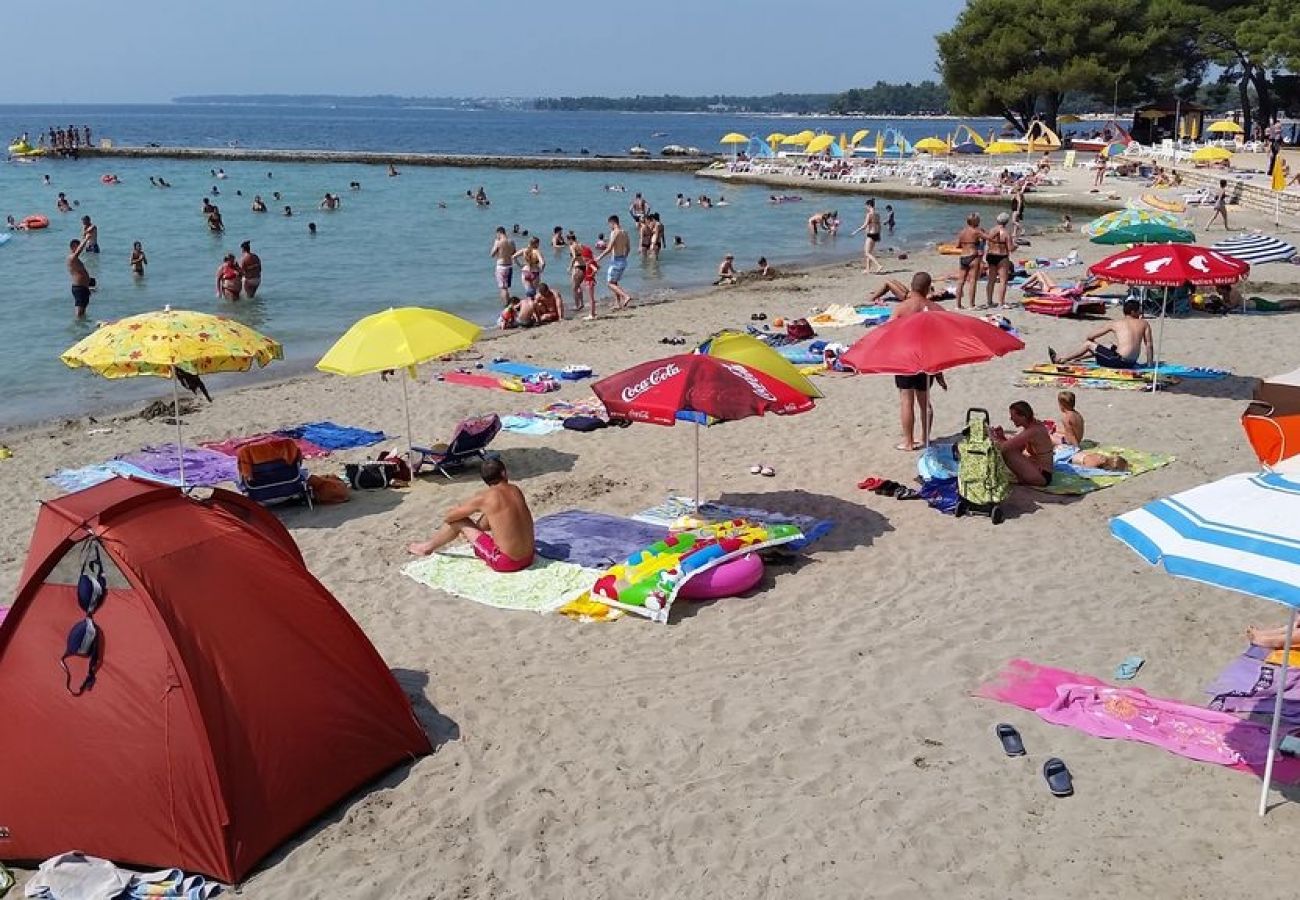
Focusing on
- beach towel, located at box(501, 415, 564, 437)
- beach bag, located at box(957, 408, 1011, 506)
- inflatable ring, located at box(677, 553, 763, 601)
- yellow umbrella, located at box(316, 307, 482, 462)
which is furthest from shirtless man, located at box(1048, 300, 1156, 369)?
yellow umbrella, located at box(316, 307, 482, 462)

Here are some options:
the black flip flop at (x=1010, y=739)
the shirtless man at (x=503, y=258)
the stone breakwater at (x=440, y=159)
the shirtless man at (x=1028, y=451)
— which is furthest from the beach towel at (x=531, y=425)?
the stone breakwater at (x=440, y=159)

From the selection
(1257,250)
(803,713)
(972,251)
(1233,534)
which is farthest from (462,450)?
(1257,250)

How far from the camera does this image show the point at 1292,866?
4.48m

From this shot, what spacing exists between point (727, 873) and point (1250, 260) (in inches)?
523

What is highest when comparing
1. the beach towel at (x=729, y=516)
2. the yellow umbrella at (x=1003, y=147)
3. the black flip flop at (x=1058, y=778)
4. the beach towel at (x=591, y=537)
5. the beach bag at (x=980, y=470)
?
the yellow umbrella at (x=1003, y=147)

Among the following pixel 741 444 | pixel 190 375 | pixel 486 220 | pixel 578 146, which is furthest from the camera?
pixel 578 146

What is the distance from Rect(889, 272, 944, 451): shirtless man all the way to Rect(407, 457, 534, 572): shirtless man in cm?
Result: 381

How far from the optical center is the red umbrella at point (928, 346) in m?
8.66

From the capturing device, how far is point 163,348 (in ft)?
27.6

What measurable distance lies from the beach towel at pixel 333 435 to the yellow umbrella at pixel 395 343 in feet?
7.57

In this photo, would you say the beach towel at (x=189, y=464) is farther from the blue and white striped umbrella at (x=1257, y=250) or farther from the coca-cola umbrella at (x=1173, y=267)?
the blue and white striped umbrella at (x=1257, y=250)

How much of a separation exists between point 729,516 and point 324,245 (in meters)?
25.4

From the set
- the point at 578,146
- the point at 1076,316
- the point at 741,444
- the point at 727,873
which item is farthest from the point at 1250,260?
the point at 578,146

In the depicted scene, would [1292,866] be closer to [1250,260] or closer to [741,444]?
[741,444]
